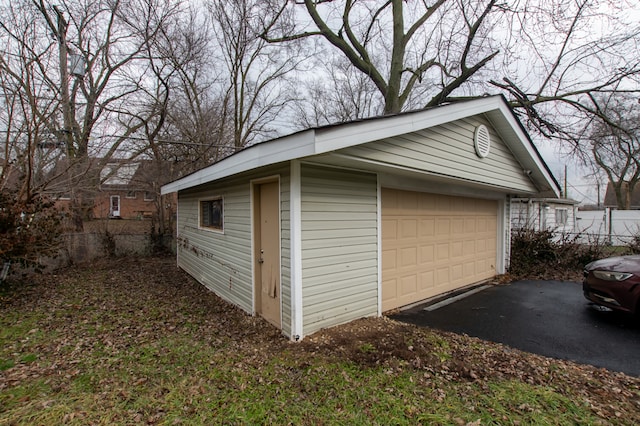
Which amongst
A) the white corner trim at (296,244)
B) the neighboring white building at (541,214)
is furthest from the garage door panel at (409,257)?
the neighboring white building at (541,214)

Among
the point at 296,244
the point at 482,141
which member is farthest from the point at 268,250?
the point at 482,141

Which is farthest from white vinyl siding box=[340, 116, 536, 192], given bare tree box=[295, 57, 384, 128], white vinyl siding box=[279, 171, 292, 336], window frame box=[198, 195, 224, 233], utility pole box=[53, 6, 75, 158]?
bare tree box=[295, 57, 384, 128]

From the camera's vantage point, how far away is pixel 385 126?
11.7ft

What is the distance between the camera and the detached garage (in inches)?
147

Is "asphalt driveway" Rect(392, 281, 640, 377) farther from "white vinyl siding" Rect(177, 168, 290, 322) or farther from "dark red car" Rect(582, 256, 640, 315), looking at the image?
"white vinyl siding" Rect(177, 168, 290, 322)

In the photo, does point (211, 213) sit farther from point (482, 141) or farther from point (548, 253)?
point (548, 253)

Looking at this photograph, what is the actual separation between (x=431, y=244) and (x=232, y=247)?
12.8ft

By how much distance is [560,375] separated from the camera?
303 centimetres

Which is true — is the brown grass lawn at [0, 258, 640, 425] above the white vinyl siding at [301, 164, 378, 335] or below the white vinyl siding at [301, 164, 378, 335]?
below

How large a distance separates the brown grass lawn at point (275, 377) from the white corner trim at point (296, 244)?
12.1 inches

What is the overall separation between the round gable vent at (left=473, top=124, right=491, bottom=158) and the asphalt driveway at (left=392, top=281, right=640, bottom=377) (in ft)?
9.61

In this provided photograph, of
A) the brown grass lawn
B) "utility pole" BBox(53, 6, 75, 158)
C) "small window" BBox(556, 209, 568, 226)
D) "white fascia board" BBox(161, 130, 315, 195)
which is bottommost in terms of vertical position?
the brown grass lawn

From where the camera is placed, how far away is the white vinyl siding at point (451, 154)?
3.91m

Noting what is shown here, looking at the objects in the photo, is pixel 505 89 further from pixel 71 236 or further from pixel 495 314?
pixel 71 236
